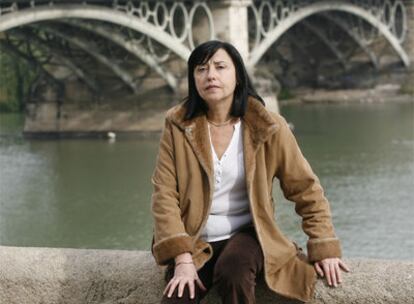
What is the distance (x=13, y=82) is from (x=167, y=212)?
88.9ft

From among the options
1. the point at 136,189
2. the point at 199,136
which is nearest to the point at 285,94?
the point at 136,189

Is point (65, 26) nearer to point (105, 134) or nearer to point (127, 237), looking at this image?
point (105, 134)

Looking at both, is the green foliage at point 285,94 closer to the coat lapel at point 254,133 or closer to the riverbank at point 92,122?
the riverbank at point 92,122

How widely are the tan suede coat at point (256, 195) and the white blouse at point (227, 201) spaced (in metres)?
0.03

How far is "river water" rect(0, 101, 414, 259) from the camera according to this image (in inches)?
387

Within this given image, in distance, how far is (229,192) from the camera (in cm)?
252

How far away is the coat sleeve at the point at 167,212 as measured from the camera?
96.3 inches

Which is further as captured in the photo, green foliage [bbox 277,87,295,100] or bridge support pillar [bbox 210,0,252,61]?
green foliage [bbox 277,87,295,100]

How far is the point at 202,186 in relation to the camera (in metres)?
2.52

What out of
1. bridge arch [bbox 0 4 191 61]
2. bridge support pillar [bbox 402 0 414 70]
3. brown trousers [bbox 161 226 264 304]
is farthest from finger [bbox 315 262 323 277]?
bridge support pillar [bbox 402 0 414 70]

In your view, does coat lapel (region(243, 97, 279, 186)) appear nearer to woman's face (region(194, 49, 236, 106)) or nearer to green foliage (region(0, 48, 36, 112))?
woman's face (region(194, 49, 236, 106))

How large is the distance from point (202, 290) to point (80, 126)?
19207mm

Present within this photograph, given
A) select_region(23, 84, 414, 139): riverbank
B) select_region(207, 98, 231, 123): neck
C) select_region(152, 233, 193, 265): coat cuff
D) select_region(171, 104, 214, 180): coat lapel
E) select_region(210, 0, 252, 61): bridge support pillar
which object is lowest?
select_region(23, 84, 414, 139): riverbank

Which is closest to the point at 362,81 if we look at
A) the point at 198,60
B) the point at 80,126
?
the point at 80,126
